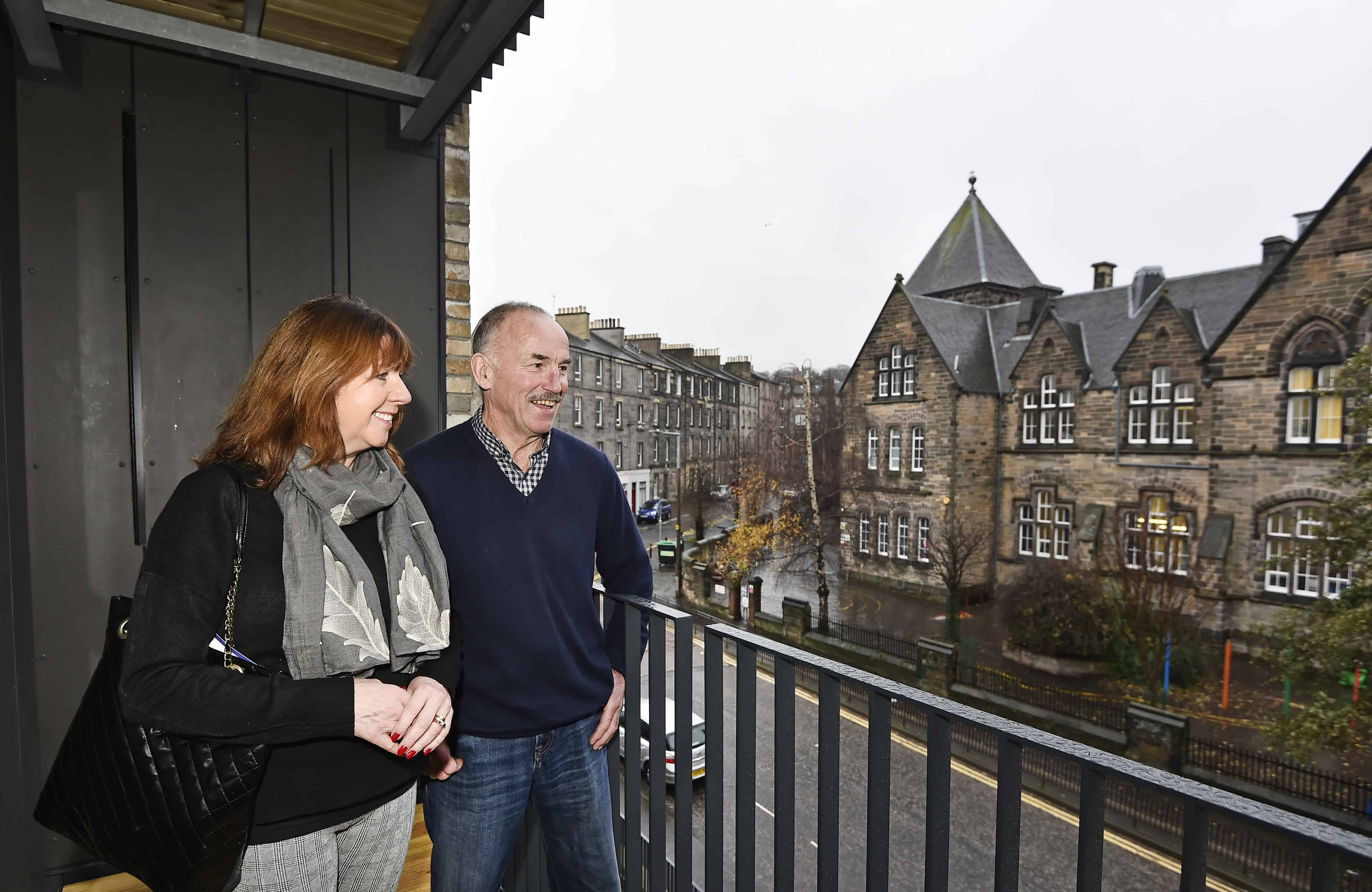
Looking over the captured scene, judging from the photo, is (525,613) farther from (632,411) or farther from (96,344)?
(632,411)

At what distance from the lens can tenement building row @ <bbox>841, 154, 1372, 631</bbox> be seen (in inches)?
561

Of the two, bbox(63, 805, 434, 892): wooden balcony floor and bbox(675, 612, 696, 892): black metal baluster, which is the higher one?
bbox(675, 612, 696, 892): black metal baluster

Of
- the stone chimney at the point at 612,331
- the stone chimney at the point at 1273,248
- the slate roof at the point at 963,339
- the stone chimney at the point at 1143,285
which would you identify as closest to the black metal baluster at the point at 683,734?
the slate roof at the point at 963,339

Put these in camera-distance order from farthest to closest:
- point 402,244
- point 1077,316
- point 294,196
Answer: point 1077,316 → point 402,244 → point 294,196

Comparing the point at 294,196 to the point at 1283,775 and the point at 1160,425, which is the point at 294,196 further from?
the point at 1160,425

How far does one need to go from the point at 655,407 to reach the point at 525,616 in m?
22.2

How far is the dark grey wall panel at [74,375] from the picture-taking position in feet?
5.52

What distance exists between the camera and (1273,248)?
55.4ft

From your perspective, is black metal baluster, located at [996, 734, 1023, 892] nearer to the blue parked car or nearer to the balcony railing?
the balcony railing

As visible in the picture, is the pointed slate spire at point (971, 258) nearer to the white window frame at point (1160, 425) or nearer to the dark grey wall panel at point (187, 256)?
the white window frame at point (1160, 425)

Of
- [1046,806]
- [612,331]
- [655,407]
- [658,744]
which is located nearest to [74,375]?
[658,744]

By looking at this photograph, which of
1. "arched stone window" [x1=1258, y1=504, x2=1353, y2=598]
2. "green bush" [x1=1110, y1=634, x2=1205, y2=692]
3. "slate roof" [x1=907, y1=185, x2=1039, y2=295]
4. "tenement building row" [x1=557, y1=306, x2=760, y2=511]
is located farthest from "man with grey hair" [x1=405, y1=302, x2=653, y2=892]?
"slate roof" [x1=907, y1=185, x2=1039, y2=295]

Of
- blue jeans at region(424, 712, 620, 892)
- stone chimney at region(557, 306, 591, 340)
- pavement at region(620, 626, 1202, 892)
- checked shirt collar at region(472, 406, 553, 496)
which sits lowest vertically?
pavement at region(620, 626, 1202, 892)

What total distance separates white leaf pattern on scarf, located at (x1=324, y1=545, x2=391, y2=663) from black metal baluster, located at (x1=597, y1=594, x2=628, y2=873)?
Result: 564 mm
